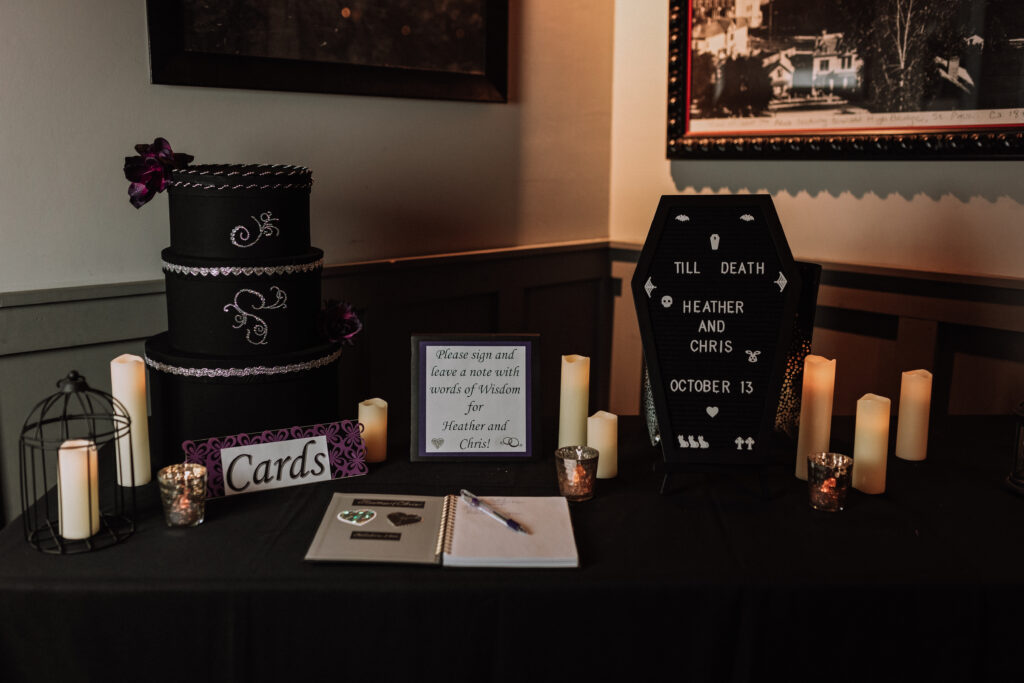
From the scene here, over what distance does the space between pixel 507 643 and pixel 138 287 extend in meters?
1.30

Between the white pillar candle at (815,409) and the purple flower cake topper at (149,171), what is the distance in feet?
3.85

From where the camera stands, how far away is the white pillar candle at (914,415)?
60.6 inches

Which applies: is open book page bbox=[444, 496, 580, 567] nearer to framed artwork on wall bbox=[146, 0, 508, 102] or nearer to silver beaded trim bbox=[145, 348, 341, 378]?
silver beaded trim bbox=[145, 348, 341, 378]

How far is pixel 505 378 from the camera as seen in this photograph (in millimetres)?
1496

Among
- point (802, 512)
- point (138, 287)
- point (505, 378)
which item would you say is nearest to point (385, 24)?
point (138, 287)

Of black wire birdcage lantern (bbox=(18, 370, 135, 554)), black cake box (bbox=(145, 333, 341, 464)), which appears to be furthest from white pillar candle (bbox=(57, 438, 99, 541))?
black cake box (bbox=(145, 333, 341, 464))

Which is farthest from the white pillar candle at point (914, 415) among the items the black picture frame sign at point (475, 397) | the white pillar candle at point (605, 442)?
the black picture frame sign at point (475, 397)

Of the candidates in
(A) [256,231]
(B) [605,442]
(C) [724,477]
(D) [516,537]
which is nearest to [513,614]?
(D) [516,537]

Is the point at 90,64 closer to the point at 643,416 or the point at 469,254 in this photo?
the point at 469,254

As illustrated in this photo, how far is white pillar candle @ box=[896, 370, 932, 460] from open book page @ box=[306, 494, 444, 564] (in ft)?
2.81

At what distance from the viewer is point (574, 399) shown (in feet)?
5.01

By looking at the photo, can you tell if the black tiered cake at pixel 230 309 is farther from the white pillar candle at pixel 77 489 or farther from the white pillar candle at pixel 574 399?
the white pillar candle at pixel 574 399

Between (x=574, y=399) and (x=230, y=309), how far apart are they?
0.62 metres

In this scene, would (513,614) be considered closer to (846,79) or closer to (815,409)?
(815,409)
